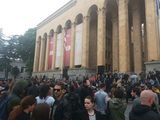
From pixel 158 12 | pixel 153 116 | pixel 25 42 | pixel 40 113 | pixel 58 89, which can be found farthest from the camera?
pixel 25 42

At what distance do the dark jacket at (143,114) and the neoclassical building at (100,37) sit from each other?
50.4ft

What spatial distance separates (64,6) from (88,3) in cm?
741

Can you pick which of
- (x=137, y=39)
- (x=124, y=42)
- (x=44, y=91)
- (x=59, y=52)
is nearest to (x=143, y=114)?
(x=44, y=91)

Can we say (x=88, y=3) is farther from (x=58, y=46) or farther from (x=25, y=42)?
(x=25, y=42)

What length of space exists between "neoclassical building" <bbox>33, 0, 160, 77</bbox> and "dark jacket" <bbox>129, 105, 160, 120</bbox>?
50.4 feet

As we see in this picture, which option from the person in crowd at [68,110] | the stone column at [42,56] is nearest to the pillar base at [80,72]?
the stone column at [42,56]

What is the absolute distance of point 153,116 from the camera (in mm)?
3107

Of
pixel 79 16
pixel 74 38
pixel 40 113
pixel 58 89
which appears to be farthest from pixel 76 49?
pixel 40 113

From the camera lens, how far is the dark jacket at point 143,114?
123 inches

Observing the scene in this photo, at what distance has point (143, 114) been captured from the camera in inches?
125

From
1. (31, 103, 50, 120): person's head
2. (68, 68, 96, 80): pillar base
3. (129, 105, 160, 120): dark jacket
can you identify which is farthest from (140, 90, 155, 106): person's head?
(68, 68, 96, 80): pillar base

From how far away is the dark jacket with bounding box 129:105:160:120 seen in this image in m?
3.11

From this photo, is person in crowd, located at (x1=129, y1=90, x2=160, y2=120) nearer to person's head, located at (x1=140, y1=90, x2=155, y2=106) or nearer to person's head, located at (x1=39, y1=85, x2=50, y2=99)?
person's head, located at (x1=140, y1=90, x2=155, y2=106)

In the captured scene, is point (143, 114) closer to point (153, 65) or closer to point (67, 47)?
point (153, 65)
